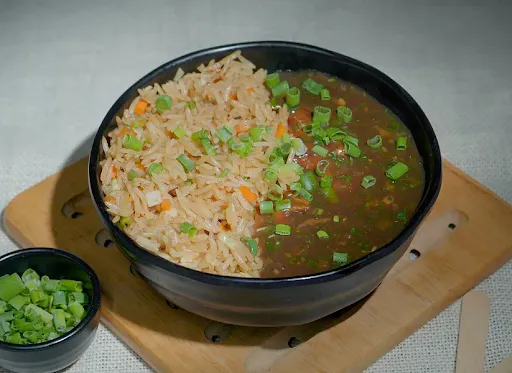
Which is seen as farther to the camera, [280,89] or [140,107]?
[280,89]

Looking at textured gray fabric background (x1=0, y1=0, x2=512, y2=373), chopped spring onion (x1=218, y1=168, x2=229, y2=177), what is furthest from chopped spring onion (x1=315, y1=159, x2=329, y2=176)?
textured gray fabric background (x1=0, y1=0, x2=512, y2=373)

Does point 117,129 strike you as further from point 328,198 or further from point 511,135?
point 511,135

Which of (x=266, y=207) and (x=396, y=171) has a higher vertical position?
(x=396, y=171)

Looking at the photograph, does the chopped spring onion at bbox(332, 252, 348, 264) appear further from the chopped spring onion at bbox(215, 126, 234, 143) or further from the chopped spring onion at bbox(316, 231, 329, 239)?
the chopped spring onion at bbox(215, 126, 234, 143)

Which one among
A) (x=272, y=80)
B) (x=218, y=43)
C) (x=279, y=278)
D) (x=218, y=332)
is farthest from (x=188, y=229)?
(x=218, y=43)

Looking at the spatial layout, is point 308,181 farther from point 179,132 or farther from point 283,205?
point 179,132

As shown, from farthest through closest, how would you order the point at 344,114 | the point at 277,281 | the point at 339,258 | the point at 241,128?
1. the point at 344,114
2. the point at 241,128
3. the point at 339,258
4. the point at 277,281

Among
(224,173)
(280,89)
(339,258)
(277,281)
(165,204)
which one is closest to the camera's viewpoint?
(277,281)

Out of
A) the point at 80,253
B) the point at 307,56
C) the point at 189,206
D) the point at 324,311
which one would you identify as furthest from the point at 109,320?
the point at 307,56

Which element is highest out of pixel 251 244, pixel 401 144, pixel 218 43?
pixel 401 144
